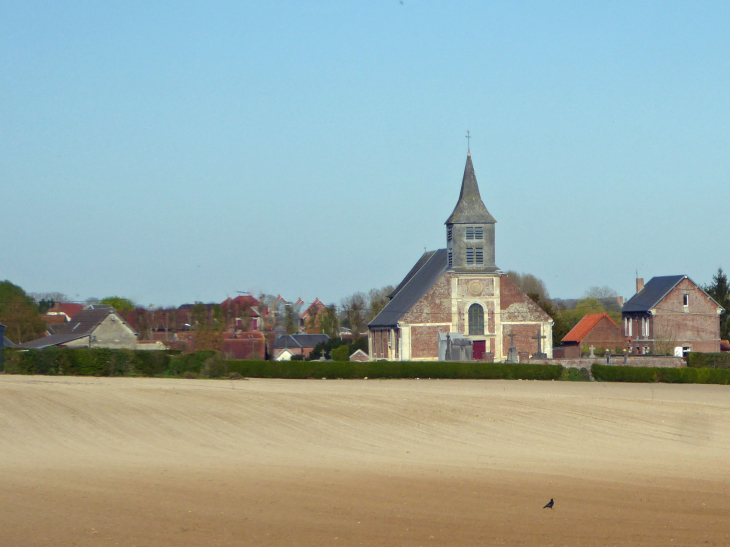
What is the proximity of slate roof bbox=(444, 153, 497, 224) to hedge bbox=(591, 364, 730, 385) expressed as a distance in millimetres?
20230

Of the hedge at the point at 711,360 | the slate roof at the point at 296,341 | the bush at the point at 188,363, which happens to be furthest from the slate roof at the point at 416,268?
the bush at the point at 188,363

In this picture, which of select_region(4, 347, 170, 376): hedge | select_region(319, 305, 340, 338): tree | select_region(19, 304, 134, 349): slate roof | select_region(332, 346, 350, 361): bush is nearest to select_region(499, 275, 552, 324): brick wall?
select_region(332, 346, 350, 361): bush

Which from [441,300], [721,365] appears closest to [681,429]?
[721,365]

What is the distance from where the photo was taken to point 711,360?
44844mm

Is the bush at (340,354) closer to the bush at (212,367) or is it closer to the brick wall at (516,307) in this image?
the brick wall at (516,307)

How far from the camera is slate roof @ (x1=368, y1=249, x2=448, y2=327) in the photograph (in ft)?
186

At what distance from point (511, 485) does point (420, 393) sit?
15.6 metres

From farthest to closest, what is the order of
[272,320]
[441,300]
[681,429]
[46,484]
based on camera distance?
[272,320] < [441,300] < [681,429] < [46,484]

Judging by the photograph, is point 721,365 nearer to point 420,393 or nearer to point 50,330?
point 420,393

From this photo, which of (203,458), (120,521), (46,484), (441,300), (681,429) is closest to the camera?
(120,521)

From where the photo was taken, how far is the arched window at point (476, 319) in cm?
5475

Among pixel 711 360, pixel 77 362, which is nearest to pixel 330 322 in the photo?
pixel 711 360

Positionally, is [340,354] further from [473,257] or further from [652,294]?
[652,294]

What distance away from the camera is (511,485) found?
47.8ft
